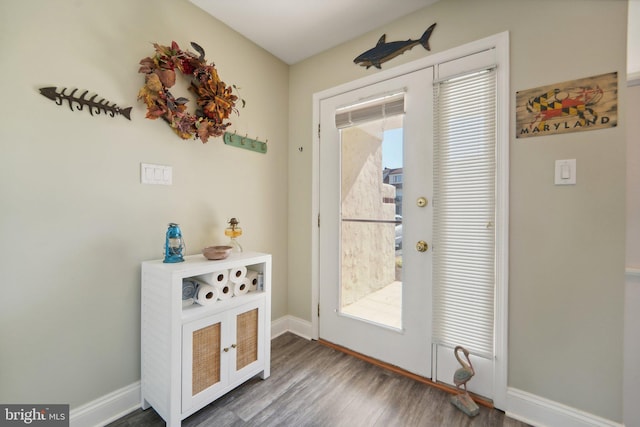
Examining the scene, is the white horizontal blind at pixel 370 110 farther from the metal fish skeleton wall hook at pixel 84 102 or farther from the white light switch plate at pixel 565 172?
the metal fish skeleton wall hook at pixel 84 102

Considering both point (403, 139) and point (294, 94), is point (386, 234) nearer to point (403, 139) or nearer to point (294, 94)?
point (403, 139)

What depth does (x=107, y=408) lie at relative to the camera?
1.38 m

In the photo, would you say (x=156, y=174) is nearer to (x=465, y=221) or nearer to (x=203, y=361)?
(x=203, y=361)

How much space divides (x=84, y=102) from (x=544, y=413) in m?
2.87

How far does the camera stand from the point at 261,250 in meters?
2.24

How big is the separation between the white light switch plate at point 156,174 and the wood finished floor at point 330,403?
1.32 metres

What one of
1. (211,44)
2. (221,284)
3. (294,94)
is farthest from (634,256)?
(211,44)

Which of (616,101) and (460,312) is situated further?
(460,312)

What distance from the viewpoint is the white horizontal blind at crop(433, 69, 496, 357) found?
1524 millimetres

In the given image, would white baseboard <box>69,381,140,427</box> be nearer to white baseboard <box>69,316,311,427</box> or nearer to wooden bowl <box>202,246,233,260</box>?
white baseboard <box>69,316,311,427</box>

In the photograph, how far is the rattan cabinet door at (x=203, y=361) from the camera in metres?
1.34

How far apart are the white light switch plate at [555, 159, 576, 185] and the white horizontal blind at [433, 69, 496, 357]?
11.0 inches

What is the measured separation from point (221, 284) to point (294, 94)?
1.83 metres

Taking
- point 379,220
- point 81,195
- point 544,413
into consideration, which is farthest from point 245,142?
point 544,413
